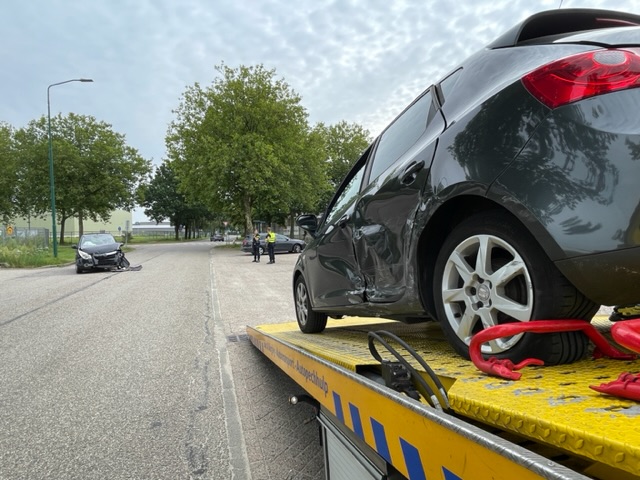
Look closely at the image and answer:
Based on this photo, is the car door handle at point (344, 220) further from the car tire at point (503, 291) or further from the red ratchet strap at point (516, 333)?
the red ratchet strap at point (516, 333)

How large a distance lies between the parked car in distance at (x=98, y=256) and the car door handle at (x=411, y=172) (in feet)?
58.7

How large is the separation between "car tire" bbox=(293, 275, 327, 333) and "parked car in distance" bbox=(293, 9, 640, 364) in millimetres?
1816

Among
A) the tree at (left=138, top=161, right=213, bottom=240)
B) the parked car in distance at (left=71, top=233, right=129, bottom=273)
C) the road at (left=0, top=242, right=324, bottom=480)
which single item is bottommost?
the road at (left=0, top=242, right=324, bottom=480)

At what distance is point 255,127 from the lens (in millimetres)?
34938

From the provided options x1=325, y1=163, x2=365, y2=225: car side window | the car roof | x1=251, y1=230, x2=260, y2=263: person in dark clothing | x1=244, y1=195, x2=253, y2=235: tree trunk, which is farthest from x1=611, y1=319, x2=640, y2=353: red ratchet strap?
x1=244, y1=195, x2=253, y2=235: tree trunk

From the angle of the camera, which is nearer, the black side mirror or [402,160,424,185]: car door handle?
[402,160,424,185]: car door handle

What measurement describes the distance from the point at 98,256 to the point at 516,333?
1880 centimetres

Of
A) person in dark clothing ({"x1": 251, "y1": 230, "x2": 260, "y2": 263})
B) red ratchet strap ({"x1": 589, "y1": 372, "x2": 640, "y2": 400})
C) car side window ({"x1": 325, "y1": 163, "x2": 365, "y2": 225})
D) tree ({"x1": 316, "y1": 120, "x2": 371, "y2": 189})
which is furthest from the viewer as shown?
tree ({"x1": 316, "y1": 120, "x2": 371, "y2": 189})

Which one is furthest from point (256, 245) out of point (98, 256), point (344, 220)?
point (344, 220)

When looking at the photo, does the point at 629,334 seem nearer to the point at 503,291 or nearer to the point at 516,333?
the point at 516,333

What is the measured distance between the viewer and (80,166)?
40.7 metres

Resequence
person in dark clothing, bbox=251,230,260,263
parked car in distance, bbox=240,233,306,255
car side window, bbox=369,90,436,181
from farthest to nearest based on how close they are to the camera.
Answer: parked car in distance, bbox=240,233,306,255 < person in dark clothing, bbox=251,230,260,263 < car side window, bbox=369,90,436,181

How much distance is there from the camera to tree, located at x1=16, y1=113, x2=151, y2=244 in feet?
133

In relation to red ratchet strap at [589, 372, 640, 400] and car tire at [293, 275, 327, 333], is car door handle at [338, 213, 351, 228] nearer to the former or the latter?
car tire at [293, 275, 327, 333]
